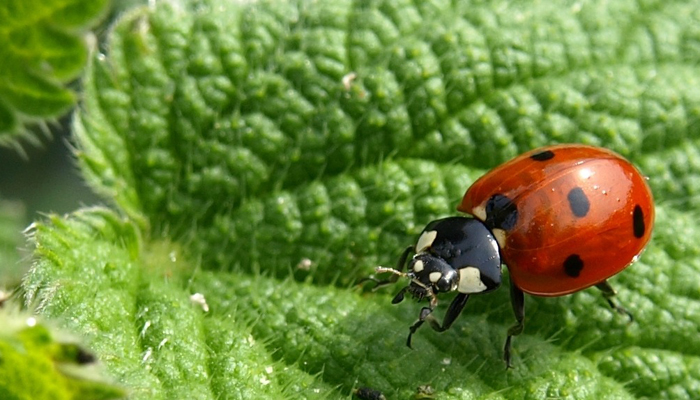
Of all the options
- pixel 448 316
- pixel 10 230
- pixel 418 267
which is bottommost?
pixel 448 316

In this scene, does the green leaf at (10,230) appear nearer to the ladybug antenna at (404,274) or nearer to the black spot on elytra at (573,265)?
the ladybug antenna at (404,274)

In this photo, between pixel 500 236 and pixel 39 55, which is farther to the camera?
pixel 39 55

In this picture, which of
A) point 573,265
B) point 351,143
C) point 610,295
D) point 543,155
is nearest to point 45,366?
point 351,143

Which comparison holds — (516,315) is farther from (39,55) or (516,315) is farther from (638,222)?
(39,55)

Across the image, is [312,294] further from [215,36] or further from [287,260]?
[215,36]

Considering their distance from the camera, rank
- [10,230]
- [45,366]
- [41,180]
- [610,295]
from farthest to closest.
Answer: [41,180], [10,230], [610,295], [45,366]

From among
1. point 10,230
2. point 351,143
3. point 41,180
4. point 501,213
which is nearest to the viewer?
point 501,213

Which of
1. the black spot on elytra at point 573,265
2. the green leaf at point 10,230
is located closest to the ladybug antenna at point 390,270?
the black spot on elytra at point 573,265
